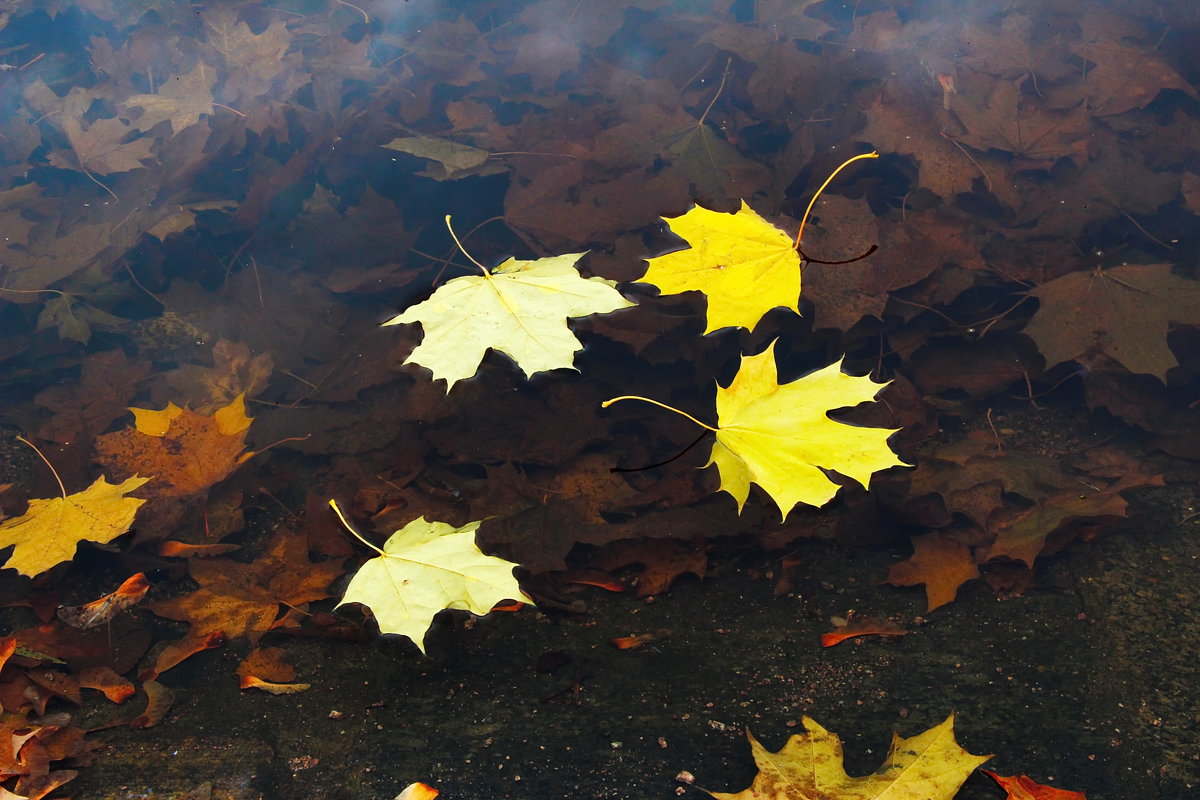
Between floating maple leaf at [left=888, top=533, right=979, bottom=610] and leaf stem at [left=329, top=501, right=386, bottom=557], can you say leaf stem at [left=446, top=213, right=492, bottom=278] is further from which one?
floating maple leaf at [left=888, top=533, right=979, bottom=610]

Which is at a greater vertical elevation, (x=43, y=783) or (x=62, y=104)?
(x=62, y=104)

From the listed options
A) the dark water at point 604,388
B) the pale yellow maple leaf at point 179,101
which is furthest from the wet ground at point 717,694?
the pale yellow maple leaf at point 179,101

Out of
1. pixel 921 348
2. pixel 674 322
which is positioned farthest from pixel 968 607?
pixel 674 322

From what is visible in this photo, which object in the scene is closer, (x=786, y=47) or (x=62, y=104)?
(x=786, y=47)

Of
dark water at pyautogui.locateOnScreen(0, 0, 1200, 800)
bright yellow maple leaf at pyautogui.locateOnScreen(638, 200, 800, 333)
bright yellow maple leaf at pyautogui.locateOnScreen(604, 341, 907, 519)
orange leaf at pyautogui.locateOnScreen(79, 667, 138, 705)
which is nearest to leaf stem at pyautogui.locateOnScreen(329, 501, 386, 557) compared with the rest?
dark water at pyautogui.locateOnScreen(0, 0, 1200, 800)

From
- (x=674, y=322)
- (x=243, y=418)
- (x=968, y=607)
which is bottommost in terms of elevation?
(x=968, y=607)

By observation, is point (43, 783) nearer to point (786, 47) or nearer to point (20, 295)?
point (20, 295)

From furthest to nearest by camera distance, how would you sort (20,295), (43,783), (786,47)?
1. (786,47)
2. (20,295)
3. (43,783)

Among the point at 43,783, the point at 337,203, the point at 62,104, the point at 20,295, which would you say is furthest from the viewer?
the point at 62,104
